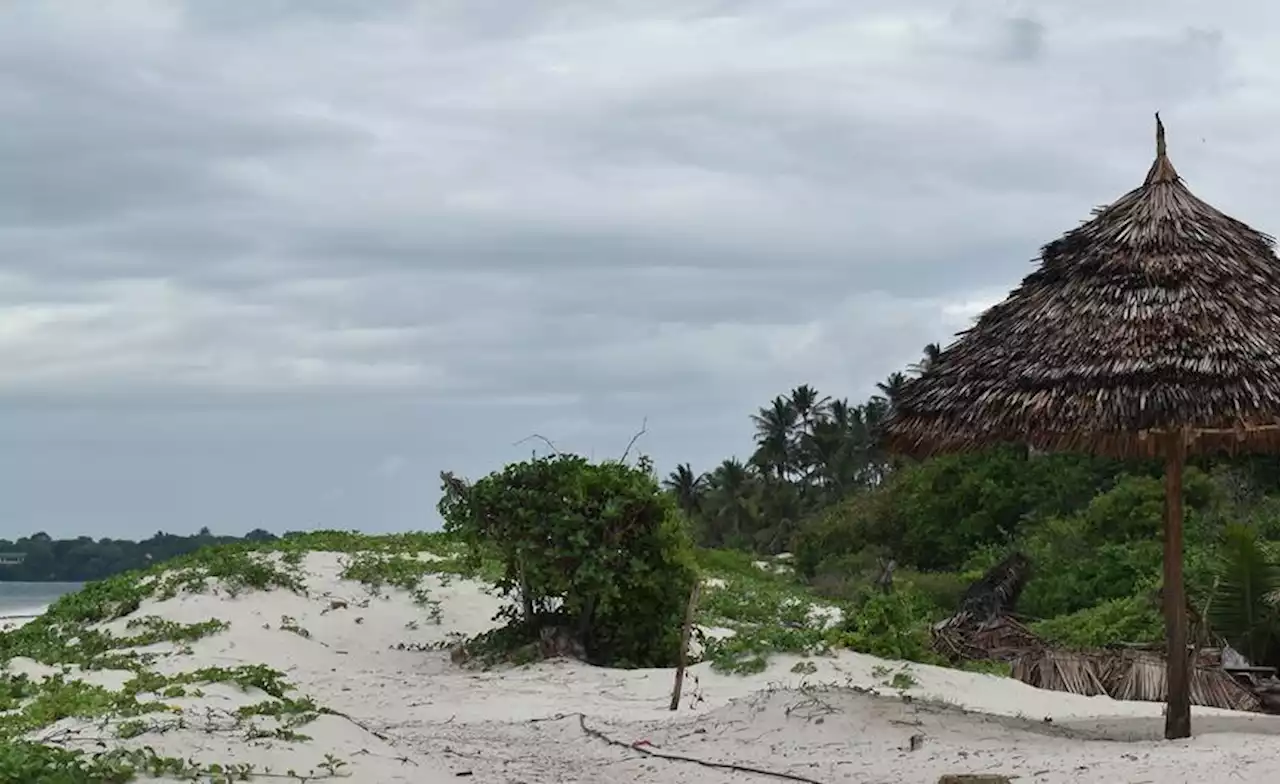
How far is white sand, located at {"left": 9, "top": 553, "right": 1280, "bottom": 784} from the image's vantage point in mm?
7652

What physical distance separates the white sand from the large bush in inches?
34.0

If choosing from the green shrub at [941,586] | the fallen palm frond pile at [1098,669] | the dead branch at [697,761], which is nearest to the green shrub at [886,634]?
the fallen palm frond pile at [1098,669]

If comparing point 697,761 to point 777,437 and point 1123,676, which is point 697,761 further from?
point 777,437

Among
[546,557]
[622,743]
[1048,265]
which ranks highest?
[1048,265]

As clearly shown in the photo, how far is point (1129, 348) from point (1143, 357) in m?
0.13

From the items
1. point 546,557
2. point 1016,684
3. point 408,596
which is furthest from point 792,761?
point 408,596

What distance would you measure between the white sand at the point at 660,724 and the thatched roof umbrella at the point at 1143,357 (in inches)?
52.5

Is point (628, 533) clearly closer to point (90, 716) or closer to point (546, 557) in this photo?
point (546, 557)

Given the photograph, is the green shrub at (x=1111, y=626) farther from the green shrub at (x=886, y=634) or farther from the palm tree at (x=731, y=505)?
the palm tree at (x=731, y=505)

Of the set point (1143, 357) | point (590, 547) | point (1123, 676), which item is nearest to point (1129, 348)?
point (1143, 357)

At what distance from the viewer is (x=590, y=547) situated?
45.4ft

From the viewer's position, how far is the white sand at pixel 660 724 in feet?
25.1

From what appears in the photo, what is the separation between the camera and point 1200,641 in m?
13.2

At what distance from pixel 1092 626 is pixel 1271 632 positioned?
3775mm
